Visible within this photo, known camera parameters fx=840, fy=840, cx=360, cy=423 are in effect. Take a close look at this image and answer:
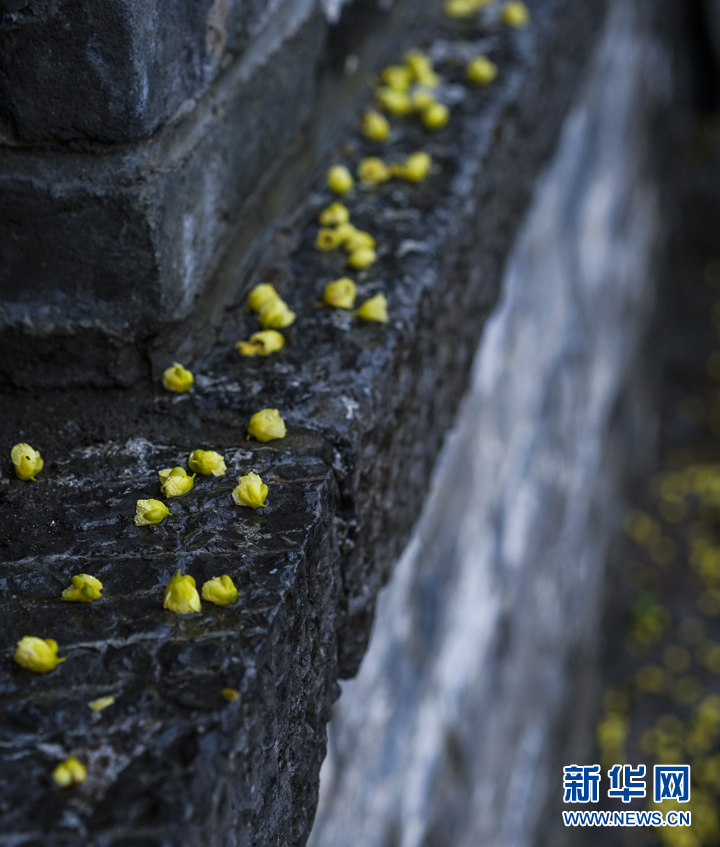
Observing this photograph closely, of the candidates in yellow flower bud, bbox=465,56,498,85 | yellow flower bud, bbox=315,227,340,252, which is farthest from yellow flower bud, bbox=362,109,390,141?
yellow flower bud, bbox=315,227,340,252

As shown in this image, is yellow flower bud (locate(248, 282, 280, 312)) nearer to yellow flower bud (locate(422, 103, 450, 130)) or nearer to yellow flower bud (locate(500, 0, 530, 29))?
yellow flower bud (locate(422, 103, 450, 130))

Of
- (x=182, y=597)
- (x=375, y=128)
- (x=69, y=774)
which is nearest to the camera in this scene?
(x=69, y=774)

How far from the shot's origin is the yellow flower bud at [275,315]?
1.04 m

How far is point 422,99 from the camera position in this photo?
1.49 meters

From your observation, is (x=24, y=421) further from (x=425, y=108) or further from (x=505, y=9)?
(x=505, y=9)

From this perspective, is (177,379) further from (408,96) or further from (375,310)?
(408,96)

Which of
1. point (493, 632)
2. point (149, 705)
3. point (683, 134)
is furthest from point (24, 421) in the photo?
point (683, 134)

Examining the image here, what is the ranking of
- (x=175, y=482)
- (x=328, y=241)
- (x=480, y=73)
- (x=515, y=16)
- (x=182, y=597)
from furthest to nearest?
(x=515, y=16) < (x=480, y=73) < (x=328, y=241) < (x=175, y=482) < (x=182, y=597)

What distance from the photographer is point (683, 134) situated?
4.88 metres

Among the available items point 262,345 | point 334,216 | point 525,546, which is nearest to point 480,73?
point 334,216

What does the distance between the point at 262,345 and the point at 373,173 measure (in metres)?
0.46

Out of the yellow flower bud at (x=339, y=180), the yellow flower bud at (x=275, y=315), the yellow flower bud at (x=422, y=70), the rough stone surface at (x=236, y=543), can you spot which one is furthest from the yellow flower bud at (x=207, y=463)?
the yellow flower bud at (x=422, y=70)

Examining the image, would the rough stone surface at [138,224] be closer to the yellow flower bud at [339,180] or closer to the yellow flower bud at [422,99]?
the yellow flower bud at [339,180]

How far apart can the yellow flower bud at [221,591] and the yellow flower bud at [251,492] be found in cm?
Result: 11
